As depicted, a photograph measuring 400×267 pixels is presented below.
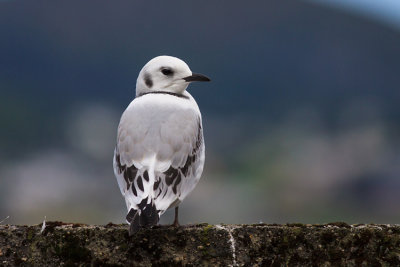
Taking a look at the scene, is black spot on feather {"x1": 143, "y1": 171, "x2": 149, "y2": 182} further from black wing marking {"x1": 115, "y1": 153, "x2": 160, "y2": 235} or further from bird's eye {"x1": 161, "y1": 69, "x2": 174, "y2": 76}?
bird's eye {"x1": 161, "y1": 69, "x2": 174, "y2": 76}

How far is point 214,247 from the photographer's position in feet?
11.5

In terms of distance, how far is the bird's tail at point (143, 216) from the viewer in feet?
11.9

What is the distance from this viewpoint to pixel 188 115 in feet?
17.6

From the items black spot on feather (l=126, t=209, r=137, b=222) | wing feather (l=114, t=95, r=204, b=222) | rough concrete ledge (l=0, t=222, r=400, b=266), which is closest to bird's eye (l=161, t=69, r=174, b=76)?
wing feather (l=114, t=95, r=204, b=222)

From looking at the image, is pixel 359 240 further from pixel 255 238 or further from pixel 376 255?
pixel 255 238

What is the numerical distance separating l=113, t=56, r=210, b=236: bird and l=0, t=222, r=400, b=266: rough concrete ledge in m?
0.54

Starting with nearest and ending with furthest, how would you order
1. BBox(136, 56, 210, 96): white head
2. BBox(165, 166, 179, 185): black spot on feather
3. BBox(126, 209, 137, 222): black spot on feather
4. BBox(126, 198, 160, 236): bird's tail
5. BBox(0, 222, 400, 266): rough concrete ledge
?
1. BBox(0, 222, 400, 266): rough concrete ledge
2. BBox(126, 198, 160, 236): bird's tail
3. BBox(126, 209, 137, 222): black spot on feather
4. BBox(165, 166, 179, 185): black spot on feather
5. BBox(136, 56, 210, 96): white head

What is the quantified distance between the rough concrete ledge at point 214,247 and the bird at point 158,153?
54 centimetres

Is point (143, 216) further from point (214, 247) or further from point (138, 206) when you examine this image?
point (214, 247)

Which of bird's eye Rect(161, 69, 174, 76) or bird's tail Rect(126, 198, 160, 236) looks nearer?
bird's tail Rect(126, 198, 160, 236)

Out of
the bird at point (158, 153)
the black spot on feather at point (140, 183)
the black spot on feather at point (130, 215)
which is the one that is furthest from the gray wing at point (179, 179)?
the black spot on feather at point (130, 215)

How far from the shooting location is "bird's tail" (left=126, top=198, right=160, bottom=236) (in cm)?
362

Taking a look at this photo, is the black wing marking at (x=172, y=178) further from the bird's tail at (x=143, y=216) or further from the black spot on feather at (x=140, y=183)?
Result: the bird's tail at (x=143, y=216)

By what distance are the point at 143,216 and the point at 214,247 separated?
2.28 feet
